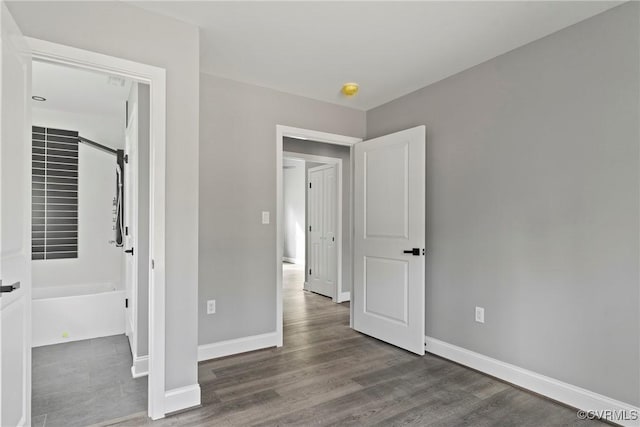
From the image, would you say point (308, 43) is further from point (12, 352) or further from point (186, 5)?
point (12, 352)

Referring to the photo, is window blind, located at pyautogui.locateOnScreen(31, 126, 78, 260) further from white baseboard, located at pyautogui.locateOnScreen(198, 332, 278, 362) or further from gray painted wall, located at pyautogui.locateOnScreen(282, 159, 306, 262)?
gray painted wall, located at pyautogui.locateOnScreen(282, 159, 306, 262)

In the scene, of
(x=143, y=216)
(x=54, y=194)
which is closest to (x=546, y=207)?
(x=143, y=216)

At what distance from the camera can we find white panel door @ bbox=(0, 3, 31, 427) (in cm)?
150

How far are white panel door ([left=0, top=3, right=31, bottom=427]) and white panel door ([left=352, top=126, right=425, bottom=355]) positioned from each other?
107 inches

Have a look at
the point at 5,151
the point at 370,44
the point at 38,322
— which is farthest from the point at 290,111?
the point at 38,322

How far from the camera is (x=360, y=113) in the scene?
3965 mm

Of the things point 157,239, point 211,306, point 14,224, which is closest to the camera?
point 14,224

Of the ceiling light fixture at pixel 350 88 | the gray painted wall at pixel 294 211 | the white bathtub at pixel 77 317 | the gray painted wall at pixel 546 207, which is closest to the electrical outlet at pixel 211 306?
the white bathtub at pixel 77 317

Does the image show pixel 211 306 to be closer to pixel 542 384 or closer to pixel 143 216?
pixel 143 216

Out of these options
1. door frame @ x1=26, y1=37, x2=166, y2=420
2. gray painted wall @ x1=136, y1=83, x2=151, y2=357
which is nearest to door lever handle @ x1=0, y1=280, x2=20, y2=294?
door frame @ x1=26, y1=37, x2=166, y2=420

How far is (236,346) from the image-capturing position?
122 inches

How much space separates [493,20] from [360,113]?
1.89 m

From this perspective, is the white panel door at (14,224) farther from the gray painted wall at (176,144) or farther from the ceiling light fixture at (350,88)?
the ceiling light fixture at (350,88)

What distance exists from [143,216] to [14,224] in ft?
3.68
